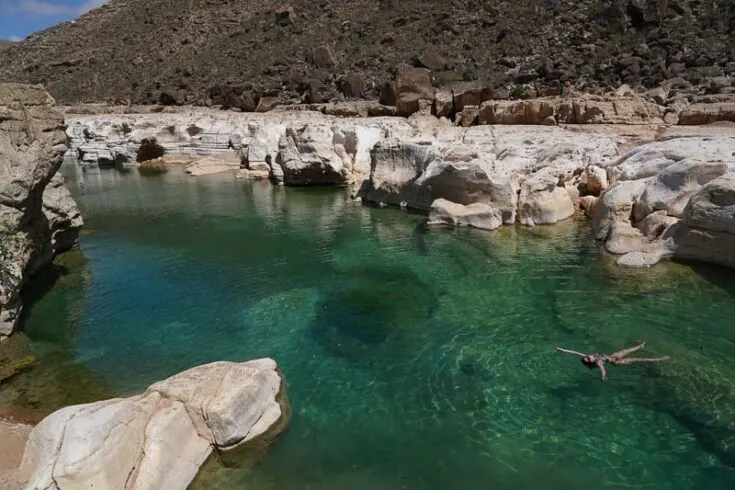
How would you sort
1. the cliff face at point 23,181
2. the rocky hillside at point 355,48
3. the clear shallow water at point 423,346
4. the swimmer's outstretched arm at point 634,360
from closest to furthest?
the clear shallow water at point 423,346, the swimmer's outstretched arm at point 634,360, the cliff face at point 23,181, the rocky hillside at point 355,48

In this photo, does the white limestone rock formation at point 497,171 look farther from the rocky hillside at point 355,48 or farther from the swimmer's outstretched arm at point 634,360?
the rocky hillside at point 355,48

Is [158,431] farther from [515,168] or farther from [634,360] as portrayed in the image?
[515,168]

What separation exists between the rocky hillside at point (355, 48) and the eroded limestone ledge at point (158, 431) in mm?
25332

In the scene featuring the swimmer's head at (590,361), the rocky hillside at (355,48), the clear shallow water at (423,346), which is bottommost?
the clear shallow water at (423,346)

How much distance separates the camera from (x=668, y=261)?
1165 centimetres

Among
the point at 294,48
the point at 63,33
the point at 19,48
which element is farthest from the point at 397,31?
the point at 19,48

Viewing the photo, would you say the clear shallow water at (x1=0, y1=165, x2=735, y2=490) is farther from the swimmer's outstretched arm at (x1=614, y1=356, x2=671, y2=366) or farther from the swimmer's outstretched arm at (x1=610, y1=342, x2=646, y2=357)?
the swimmer's outstretched arm at (x1=610, y1=342, x2=646, y2=357)

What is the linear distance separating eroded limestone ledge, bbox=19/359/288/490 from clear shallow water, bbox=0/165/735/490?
353 mm

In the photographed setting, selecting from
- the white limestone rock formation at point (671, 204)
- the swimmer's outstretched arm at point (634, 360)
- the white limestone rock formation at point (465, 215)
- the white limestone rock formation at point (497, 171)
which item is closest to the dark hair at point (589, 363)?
the swimmer's outstretched arm at point (634, 360)

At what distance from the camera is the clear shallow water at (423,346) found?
6285mm

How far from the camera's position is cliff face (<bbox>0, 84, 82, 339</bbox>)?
9344 mm

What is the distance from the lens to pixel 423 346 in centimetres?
890

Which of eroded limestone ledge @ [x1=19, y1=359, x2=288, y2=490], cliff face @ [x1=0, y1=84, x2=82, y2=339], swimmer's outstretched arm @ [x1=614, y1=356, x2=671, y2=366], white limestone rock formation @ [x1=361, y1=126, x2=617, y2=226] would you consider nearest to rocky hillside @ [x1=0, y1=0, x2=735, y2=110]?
white limestone rock formation @ [x1=361, y1=126, x2=617, y2=226]

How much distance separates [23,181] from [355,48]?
4374 cm
